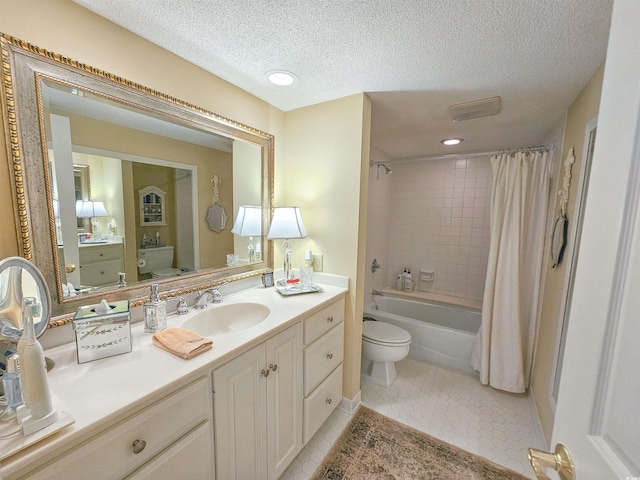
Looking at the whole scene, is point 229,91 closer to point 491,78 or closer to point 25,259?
point 25,259

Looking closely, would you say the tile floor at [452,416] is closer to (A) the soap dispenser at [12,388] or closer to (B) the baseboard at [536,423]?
(B) the baseboard at [536,423]

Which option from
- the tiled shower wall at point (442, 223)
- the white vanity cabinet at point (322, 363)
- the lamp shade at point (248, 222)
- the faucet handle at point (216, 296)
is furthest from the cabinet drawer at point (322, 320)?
the tiled shower wall at point (442, 223)

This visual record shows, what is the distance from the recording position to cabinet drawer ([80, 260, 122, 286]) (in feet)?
3.50

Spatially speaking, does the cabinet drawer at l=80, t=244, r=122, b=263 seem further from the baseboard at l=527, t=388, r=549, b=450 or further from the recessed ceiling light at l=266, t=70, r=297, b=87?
the baseboard at l=527, t=388, r=549, b=450

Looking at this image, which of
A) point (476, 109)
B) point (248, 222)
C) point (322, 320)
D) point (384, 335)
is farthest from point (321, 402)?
point (476, 109)

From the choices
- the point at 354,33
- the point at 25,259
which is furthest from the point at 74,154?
the point at 354,33

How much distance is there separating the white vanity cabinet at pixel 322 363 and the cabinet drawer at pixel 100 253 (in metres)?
0.95

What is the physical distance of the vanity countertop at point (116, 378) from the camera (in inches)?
23.2

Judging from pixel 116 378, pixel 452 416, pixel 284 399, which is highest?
pixel 116 378

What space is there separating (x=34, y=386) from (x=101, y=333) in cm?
31

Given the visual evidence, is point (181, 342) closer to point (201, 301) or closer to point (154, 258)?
point (201, 301)

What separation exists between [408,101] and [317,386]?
191cm

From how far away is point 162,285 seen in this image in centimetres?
129

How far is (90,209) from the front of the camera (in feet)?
3.56
